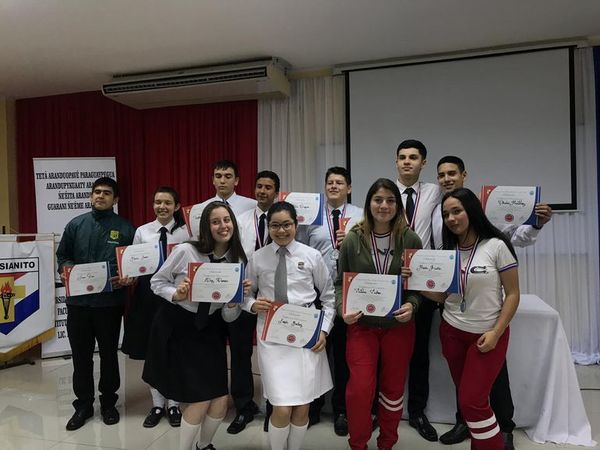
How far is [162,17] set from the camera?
3305 mm

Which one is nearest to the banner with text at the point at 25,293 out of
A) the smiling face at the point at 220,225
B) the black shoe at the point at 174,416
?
the black shoe at the point at 174,416

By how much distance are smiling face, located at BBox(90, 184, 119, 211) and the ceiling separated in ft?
4.26

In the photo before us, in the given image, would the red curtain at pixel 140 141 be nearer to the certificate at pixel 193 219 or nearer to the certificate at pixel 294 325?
the certificate at pixel 193 219

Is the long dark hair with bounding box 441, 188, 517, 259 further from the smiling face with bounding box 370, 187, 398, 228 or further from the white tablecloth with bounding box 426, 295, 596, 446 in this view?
the white tablecloth with bounding box 426, 295, 596, 446

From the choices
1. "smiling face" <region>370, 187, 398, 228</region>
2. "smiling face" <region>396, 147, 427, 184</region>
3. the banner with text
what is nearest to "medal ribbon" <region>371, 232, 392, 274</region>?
"smiling face" <region>370, 187, 398, 228</region>

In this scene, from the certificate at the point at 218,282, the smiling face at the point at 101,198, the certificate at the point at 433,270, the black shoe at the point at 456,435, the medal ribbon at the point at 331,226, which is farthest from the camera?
the smiling face at the point at 101,198

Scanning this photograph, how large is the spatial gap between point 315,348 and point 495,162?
282 centimetres

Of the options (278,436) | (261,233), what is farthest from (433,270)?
(261,233)

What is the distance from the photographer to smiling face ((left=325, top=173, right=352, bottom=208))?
2846 millimetres

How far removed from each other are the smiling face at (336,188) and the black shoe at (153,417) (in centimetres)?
178

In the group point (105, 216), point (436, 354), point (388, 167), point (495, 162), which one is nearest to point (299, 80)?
point (388, 167)

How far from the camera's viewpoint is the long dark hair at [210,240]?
Result: 229cm

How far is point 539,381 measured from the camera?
260 centimetres

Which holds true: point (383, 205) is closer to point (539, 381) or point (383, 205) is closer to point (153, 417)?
point (539, 381)
